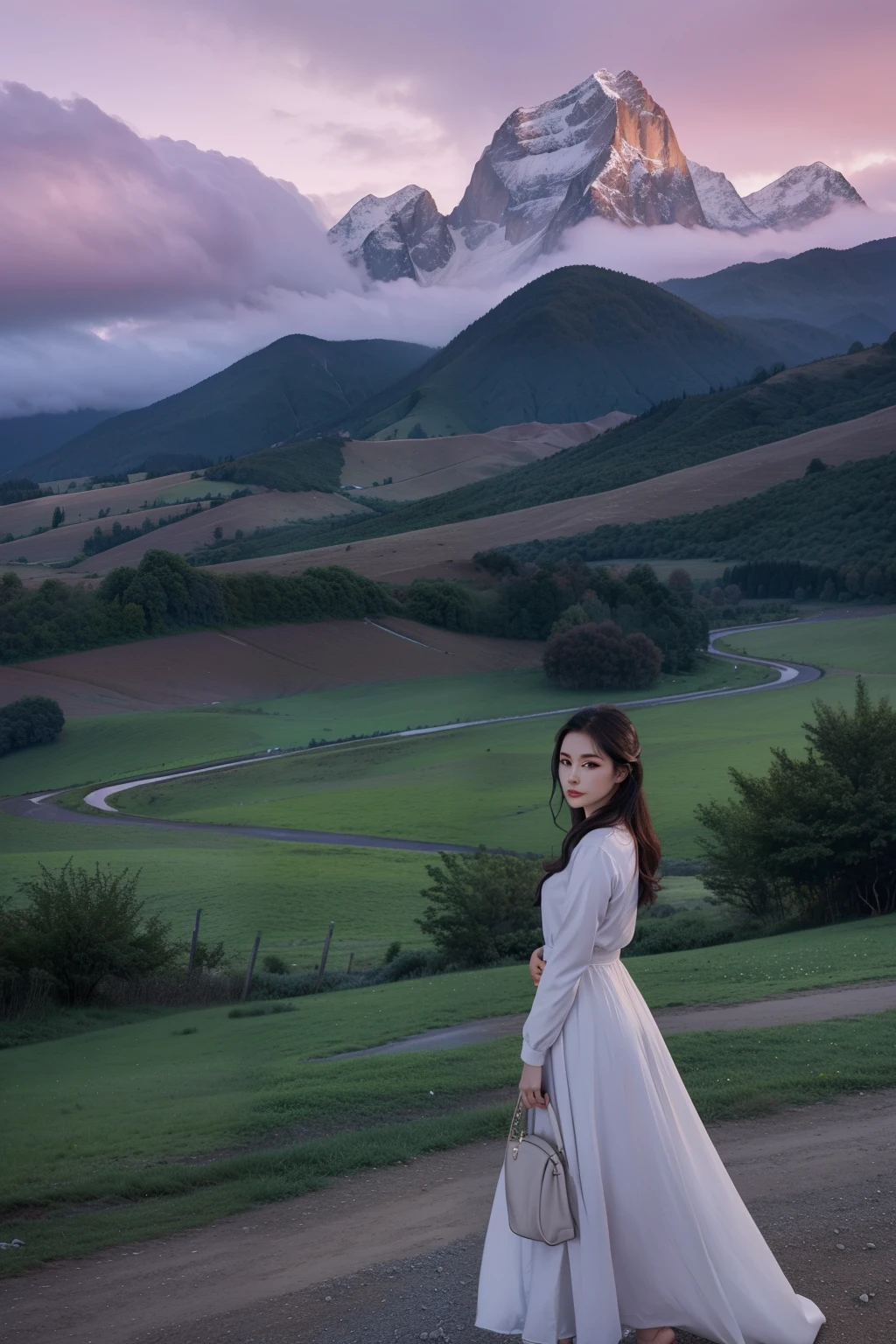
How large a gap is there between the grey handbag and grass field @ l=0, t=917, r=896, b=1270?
3178 mm

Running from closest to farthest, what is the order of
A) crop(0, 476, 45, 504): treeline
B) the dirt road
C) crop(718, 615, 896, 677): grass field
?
the dirt road, crop(718, 615, 896, 677): grass field, crop(0, 476, 45, 504): treeline

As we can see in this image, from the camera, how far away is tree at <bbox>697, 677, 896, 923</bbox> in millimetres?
22094

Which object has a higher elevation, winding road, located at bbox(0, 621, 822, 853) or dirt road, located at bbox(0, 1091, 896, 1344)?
dirt road, located at bbox(0, 1091, 896, 1344)

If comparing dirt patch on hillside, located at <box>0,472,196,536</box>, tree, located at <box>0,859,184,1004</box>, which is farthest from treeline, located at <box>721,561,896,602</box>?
dirt patch on hillside, located at <box>0,472,196,536</box>

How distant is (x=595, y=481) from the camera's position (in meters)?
169

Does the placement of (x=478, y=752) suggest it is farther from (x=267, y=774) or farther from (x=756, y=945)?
(x=756, y=945)

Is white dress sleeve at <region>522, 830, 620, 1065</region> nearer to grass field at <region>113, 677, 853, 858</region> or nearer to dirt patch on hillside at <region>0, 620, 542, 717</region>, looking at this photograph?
grass field at <region>113, 677, 853, 858</region>

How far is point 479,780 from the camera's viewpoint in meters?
51.5

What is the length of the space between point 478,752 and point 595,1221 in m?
51.5

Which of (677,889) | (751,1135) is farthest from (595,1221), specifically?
(677,889)

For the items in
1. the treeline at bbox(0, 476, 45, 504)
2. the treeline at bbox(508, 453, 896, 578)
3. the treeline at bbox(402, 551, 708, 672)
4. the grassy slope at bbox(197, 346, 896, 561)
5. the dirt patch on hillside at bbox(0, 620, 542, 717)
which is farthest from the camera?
the treeline at bbox(0, 476, 45, 504)

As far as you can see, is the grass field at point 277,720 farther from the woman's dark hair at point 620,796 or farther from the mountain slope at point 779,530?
the woman's dark hair at point 620,796

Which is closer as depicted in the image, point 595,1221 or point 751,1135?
point 595,1221

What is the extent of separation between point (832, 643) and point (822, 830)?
5464cm
